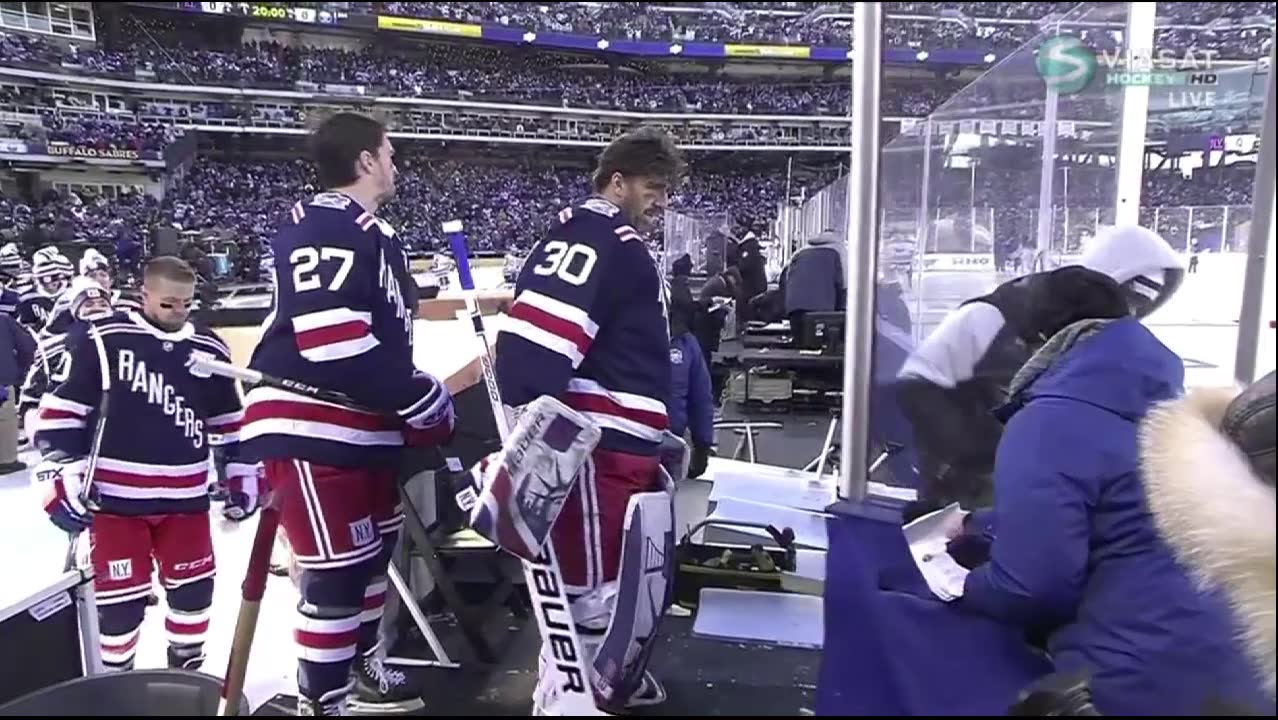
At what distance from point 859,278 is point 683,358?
259cm

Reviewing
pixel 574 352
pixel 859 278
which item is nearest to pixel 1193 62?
pixel 859 278

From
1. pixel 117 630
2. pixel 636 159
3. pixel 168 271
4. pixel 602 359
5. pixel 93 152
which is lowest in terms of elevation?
pixel 117 630

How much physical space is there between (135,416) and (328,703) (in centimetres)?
97

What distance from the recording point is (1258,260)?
1.25m

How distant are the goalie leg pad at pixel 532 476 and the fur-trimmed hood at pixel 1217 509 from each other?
0.93m

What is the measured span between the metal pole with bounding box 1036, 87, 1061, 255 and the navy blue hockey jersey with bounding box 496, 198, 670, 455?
825 millimetres

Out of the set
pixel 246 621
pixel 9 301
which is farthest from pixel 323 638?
pixel 9 301

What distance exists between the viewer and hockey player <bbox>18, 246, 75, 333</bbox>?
21.9 ft

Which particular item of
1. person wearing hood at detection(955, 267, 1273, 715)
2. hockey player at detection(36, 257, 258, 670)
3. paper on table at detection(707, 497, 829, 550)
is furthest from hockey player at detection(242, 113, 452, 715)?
paper on table at detection(707, 497, 829, 550)

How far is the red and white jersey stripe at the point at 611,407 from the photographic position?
1.90 metres

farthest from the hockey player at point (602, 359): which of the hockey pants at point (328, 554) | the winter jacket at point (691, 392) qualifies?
the winter jacket at point (691, 392)

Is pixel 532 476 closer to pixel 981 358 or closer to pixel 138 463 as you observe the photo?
pixel 981 358

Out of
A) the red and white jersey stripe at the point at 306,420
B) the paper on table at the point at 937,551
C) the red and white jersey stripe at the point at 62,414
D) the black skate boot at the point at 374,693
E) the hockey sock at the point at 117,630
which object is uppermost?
the red and white jersey stripe at the point at 306,420

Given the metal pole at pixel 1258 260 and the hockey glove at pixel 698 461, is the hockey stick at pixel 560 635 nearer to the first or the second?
the metal pole at pixel 1258 260
